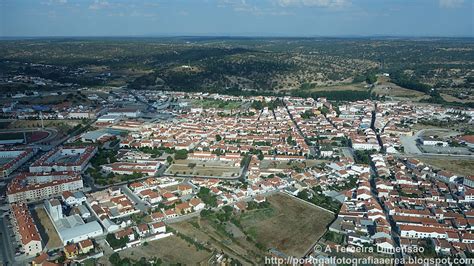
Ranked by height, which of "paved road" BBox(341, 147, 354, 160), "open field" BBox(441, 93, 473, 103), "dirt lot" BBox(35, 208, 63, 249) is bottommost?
"dirt lot" BBox(35, 208, 63, 249)

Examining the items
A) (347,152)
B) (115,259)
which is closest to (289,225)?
(115,259)

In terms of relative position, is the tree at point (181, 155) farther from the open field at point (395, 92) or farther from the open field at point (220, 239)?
the open field at point (395, 92)

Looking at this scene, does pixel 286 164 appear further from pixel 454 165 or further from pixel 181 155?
pixel 454 165

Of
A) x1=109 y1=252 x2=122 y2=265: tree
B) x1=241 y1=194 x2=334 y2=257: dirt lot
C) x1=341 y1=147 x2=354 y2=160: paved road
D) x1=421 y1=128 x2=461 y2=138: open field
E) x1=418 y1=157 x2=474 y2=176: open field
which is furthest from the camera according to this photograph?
x1=421 y1=128 x2=461 y2=138: open field

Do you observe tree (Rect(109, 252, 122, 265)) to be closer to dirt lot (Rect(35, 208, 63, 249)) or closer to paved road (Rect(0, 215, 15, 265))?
dirt lot (Rect(35, 208, 63, 249))

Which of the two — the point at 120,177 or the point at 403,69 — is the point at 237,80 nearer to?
the point at 403,69

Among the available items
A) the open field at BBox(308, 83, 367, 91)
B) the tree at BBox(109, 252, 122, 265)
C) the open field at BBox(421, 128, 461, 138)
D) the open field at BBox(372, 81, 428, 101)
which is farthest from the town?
the open field at BBox(308, 83, 367, 91)
